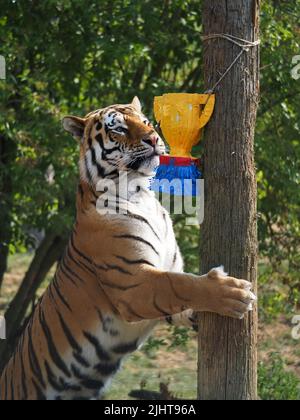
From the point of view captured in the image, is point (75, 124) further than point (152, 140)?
Yes

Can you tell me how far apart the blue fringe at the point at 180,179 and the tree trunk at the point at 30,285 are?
4029mm

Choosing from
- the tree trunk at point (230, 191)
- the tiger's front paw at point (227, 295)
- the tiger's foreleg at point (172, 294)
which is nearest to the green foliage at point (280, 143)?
the tree trunk at point (230, 191)

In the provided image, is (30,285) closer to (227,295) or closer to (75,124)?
(75,124)

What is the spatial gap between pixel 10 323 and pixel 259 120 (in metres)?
3.05

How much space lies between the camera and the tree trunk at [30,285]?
28.7ft

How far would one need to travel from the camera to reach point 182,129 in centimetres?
467

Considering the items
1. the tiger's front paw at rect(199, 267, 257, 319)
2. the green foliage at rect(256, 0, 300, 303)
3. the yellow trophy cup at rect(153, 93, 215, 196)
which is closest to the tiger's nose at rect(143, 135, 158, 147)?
the yellow trophy cup at rect(153, 93, 215, 196)

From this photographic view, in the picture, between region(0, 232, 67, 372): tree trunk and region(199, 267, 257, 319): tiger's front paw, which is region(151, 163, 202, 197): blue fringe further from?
region(0, 232, 67, 372): tree trunk

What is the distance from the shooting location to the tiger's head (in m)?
5.21

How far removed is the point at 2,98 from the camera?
7.29 m

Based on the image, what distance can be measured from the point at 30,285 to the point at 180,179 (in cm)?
457

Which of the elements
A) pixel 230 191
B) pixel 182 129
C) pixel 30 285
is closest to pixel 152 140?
pixel 182 129

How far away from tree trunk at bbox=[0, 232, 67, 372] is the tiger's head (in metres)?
3.24

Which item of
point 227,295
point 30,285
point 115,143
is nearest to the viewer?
point 227,295
